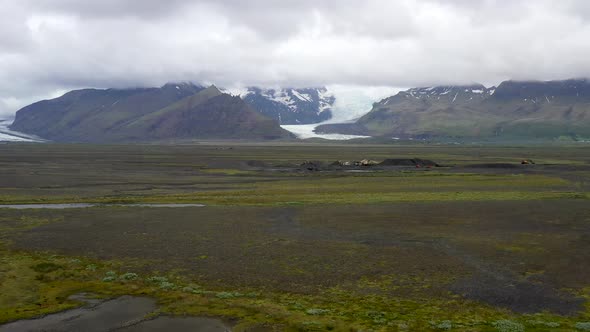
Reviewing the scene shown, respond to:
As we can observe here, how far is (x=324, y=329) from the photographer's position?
70.0 feet

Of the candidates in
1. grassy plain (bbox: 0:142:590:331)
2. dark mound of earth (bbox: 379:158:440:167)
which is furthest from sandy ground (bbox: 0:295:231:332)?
dark mound of earth (bbox: 379:158:440:167)

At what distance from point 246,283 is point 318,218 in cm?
2139

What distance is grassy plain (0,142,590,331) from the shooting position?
23.7 metres

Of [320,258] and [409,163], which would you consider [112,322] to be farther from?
[409,163]

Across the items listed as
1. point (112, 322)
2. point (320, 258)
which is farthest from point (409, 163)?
point (112, 322)

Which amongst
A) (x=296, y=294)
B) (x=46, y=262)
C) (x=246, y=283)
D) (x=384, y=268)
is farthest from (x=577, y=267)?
(x=46, y=262)

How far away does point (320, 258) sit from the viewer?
109 ft

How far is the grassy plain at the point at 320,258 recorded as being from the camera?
23.7 m

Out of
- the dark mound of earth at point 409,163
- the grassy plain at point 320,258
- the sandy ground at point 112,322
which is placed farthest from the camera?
the dark mound of earth at point 409,163

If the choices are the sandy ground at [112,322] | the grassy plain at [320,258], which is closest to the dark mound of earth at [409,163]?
the grassy plain at [320,258]

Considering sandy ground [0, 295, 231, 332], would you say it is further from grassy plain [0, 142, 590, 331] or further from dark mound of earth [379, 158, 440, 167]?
dark mound of earth [379, 158, 440, 167]

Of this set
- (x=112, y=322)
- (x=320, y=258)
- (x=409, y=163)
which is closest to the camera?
(x=112, y=322)

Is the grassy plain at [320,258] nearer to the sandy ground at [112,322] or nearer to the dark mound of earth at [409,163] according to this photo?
the sandy ground at [112,322]

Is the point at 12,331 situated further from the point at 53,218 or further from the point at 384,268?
the point at 53,218
